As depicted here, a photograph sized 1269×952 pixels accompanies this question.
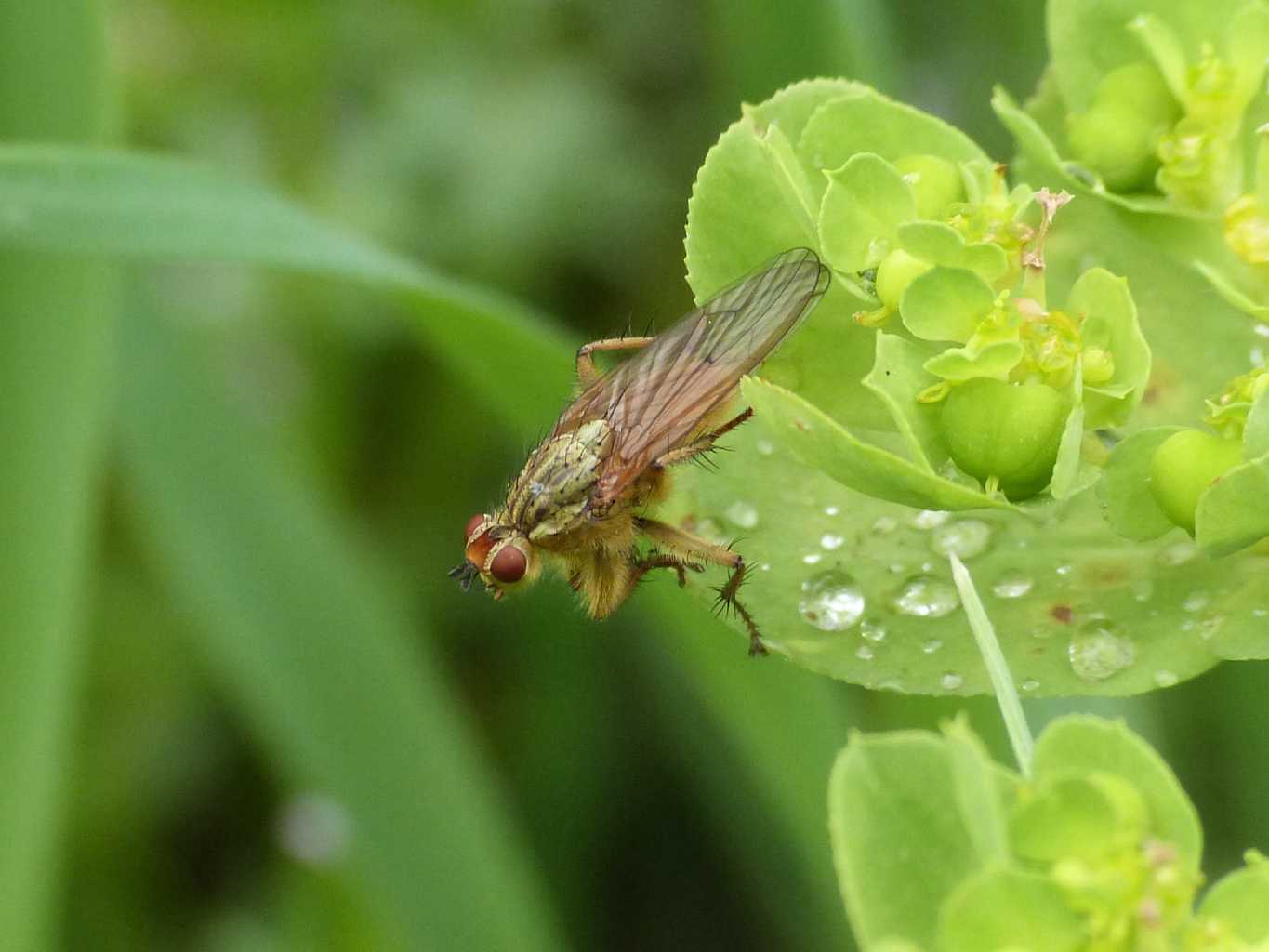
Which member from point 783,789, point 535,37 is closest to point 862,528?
point 783,789

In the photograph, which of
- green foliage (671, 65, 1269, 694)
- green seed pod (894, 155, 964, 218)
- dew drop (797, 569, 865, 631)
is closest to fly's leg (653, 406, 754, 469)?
green foliage (671, 65, 1269, 694)

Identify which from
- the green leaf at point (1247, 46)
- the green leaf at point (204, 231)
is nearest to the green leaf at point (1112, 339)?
the green leaf at point (1247, 46)

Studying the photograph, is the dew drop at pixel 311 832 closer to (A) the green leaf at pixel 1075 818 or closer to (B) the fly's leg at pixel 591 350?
(B) the fly's leg at pixel 591 350

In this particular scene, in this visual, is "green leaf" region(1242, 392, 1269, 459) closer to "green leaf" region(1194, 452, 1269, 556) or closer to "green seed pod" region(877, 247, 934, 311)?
"green leaf" region(1194, 452, 1269, 556)

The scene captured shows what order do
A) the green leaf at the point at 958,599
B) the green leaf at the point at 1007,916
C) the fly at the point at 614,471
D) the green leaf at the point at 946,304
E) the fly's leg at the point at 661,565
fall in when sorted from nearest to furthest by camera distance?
the green leaf at the point at 1007,916 < the green leaf at the point at 946,304 < the green leaf at the point at 958,599 < the fly's leg at the point at 661,565 < the fly at the point at 614,471

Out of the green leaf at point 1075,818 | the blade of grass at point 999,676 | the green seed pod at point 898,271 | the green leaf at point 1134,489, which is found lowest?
the green leaf at point 1075,818

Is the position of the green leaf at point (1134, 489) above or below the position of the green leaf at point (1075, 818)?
above

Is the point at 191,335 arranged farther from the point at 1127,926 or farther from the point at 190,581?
A: the point at 1127,926
